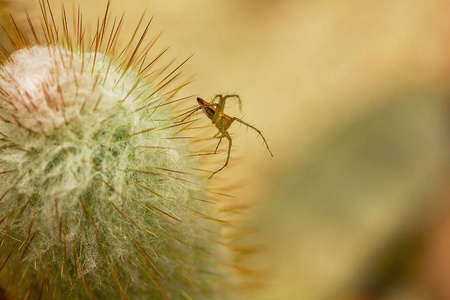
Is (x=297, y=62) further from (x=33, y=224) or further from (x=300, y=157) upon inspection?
(x=33, y=224)

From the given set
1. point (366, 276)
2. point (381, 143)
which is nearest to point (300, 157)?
point (381, 143)

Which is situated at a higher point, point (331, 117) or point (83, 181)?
point (331, 117)

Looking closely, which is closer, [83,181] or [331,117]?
[83,181]

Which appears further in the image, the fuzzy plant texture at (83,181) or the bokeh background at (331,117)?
the bokeh background at (331,117)

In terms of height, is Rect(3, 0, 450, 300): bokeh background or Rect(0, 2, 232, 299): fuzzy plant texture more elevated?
Rect(3, 0, 450, 300): bokeh background

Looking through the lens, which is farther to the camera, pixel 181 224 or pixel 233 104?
pixel 233 104
